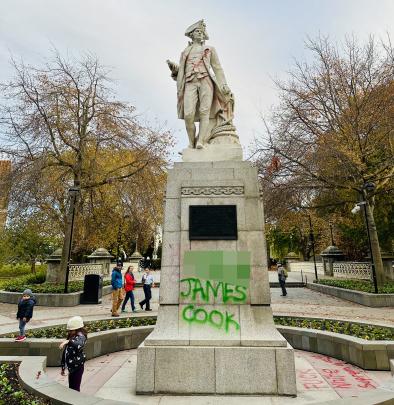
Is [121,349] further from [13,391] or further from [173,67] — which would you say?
[173,67]

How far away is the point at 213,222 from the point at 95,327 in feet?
15.0

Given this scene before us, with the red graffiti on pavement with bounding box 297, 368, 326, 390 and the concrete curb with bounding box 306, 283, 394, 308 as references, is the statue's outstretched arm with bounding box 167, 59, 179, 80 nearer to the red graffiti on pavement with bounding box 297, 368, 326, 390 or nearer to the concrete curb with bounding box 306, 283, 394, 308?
the red graffiti on pavement with bounding box 297, 368, 326, 390

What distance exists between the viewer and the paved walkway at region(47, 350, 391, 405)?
458cm

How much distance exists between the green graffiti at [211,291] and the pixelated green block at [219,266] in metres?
0.08

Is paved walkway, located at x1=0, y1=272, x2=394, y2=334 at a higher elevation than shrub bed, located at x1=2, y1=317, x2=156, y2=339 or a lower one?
lower

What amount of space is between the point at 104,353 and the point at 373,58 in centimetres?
1979

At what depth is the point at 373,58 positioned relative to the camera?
18297mm

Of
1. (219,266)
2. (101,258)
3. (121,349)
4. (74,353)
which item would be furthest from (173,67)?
(101,258)

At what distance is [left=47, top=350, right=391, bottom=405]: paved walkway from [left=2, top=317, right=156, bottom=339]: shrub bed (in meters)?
0.99

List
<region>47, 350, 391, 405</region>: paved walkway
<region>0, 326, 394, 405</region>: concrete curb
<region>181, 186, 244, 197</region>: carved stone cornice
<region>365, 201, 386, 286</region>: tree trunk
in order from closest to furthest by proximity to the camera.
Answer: <region>0, 326, 394, 405</region>: concrete curb, <region>47, 350, 391, 405</region>: paved walkway, <region>181, 186, 244, 197</region>: carved stone cornice, <region>365, 201, 386, 286</region>: tree trunk

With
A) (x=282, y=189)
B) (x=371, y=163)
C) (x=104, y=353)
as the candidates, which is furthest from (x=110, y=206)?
(x=371, y=163)

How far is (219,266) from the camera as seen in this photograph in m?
5.49

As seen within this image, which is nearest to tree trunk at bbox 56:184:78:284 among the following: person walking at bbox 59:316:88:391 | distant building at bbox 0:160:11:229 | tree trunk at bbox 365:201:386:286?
distant building at bbox 0:160:11:229

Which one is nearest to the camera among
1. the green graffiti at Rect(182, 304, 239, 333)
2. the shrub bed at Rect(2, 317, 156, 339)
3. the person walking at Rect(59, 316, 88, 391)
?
the person walking at Rect(59, 316, 88, 391)
